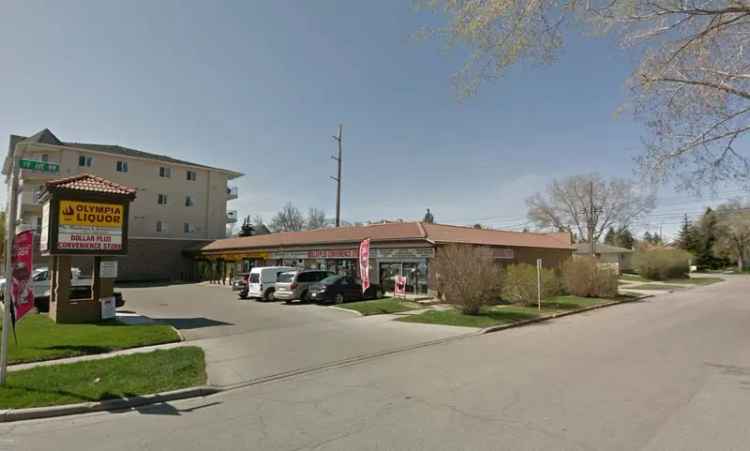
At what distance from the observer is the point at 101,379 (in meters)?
7.55

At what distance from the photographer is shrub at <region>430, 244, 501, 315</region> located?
52.9 feet

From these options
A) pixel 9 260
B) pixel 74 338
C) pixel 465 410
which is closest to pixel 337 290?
pixel 74 338

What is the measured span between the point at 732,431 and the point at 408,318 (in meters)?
11.3

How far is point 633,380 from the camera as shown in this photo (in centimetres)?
730

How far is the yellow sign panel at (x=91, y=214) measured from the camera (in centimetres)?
1419

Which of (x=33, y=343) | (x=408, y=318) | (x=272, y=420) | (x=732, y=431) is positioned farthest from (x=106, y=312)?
(x=732, y=431)

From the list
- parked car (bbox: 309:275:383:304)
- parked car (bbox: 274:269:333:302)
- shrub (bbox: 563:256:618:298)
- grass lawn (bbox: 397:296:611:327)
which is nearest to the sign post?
grass lawn (bbox: 397:296:611:327)

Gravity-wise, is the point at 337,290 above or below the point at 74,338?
above

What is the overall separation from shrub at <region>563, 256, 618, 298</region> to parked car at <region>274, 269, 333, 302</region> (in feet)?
48.3

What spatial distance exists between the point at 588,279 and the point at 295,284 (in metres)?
16.8

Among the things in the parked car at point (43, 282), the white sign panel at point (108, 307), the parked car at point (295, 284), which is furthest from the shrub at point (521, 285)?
the parked car at point (43, 282)

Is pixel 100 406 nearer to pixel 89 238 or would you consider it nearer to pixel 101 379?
pixel 101 379

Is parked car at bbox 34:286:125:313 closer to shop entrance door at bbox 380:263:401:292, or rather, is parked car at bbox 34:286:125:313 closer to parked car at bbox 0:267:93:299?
parked car at bbox 0:267:93:299

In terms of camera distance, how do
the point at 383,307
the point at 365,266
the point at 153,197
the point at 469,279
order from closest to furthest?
1. the point at 469,279
2. the point at 383,307
3. the point at 365,266
4. the point at 153,197
